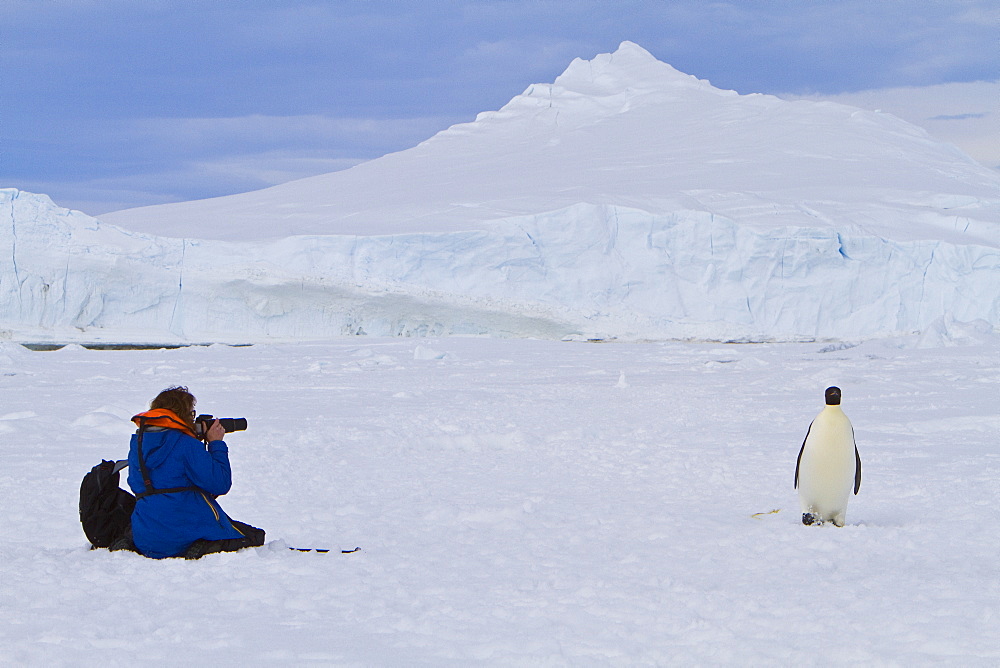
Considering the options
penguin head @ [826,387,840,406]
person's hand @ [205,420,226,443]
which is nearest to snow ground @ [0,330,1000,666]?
person's hand @ [205,420,226,443]

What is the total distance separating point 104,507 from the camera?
10.6 feet

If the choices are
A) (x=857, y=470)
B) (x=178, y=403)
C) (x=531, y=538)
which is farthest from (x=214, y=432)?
(x=857, y=470)

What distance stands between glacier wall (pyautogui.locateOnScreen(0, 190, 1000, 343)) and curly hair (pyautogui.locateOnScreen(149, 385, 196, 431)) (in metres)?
15.6

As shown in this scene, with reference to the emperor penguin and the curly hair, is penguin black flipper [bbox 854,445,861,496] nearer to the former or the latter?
the emperor penguin

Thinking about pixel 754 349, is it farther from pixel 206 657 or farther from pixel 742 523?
pixel 206 657

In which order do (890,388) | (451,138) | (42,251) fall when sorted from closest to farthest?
1. (890,388)
2. (42,251)
3. (451,138)

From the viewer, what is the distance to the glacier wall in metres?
17.9

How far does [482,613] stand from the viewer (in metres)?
2.60

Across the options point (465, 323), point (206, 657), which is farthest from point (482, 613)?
point (465, 323)

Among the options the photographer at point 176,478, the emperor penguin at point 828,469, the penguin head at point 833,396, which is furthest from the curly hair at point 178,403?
the penguin head at point 833,396

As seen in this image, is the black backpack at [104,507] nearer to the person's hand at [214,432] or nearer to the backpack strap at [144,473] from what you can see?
the backpack strap at [144,473]

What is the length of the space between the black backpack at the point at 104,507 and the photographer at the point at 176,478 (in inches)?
6.1

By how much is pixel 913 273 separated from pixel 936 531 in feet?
57.7

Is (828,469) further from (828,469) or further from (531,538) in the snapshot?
(531,538)
